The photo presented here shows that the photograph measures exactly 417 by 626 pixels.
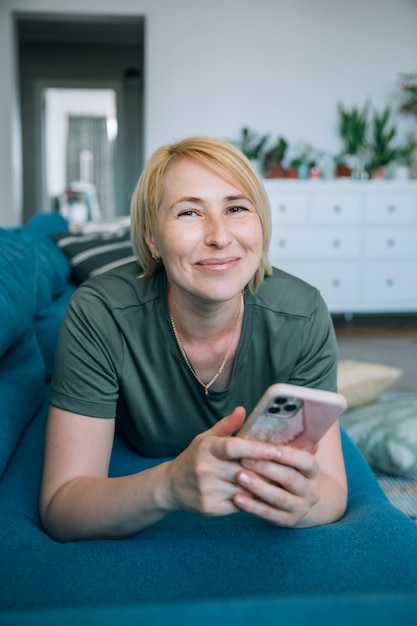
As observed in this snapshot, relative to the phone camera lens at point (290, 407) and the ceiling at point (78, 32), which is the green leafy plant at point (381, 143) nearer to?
the ceiling at point (78, 32)

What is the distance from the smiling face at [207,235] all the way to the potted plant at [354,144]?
177 inches

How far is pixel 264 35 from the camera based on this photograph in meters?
5.51

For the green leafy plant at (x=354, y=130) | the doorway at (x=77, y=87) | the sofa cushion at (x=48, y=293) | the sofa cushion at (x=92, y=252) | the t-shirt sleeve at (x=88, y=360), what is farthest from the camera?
the doorway at (x=77, y=87)

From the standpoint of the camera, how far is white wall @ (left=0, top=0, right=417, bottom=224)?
546 centimetres

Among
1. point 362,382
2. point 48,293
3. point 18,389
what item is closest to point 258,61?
point 362,382

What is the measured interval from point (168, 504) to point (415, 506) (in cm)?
124

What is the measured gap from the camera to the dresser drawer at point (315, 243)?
5.03 meters

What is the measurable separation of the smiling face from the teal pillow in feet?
3.69

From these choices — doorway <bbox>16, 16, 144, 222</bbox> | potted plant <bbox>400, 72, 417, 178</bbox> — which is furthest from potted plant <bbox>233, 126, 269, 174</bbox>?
doorway <bbox>16, 16, 144, 222</bbox>

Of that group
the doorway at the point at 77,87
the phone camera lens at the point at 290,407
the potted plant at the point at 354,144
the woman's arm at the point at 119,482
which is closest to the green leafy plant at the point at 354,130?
the potted plant at the point at 354,144

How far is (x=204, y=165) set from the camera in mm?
1045

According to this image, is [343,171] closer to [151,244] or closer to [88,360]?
[151,244]

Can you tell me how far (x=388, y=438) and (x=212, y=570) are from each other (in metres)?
1.37

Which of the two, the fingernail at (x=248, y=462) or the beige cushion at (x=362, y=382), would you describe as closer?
the fingernail at (x=248, y=462)
